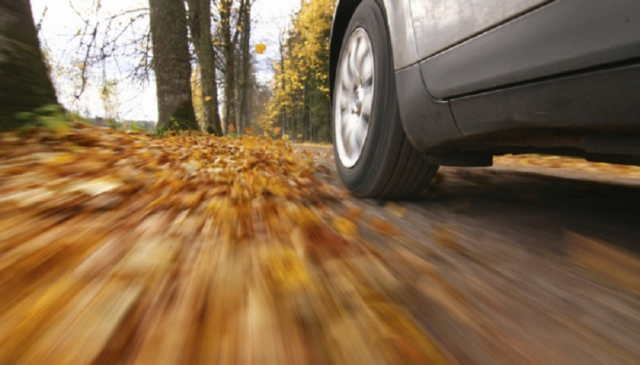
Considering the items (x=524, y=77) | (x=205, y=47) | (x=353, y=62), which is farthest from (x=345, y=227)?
(x=205, y=47)

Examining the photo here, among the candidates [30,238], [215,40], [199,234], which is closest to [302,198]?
[199,234]

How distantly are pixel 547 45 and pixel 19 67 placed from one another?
3.60m

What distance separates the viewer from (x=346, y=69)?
2.78 m

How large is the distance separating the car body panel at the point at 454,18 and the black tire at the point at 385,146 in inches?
13.6

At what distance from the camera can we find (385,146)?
2014 millimetres

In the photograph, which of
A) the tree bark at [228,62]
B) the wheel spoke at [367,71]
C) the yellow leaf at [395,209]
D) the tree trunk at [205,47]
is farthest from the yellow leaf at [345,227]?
the tree bark at [228,62]

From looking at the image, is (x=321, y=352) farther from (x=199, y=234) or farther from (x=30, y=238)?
(x=30, y=238)

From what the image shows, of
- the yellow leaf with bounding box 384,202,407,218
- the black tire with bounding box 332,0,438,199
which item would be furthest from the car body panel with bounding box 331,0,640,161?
the yellow leaf with bounding box 384,202,407,218

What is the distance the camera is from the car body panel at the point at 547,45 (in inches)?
34.9

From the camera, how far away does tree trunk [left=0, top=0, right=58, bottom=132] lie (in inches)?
107

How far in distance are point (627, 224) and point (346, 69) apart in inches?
78.0

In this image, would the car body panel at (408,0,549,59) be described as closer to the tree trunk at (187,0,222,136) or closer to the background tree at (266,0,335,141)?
the tree trunk at (187,0,222,136)

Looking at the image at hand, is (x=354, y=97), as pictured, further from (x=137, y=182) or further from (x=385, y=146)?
(x=137, y=182)

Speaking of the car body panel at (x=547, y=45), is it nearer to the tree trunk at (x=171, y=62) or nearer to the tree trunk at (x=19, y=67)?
the tree trunk at (x=19, y=67)
